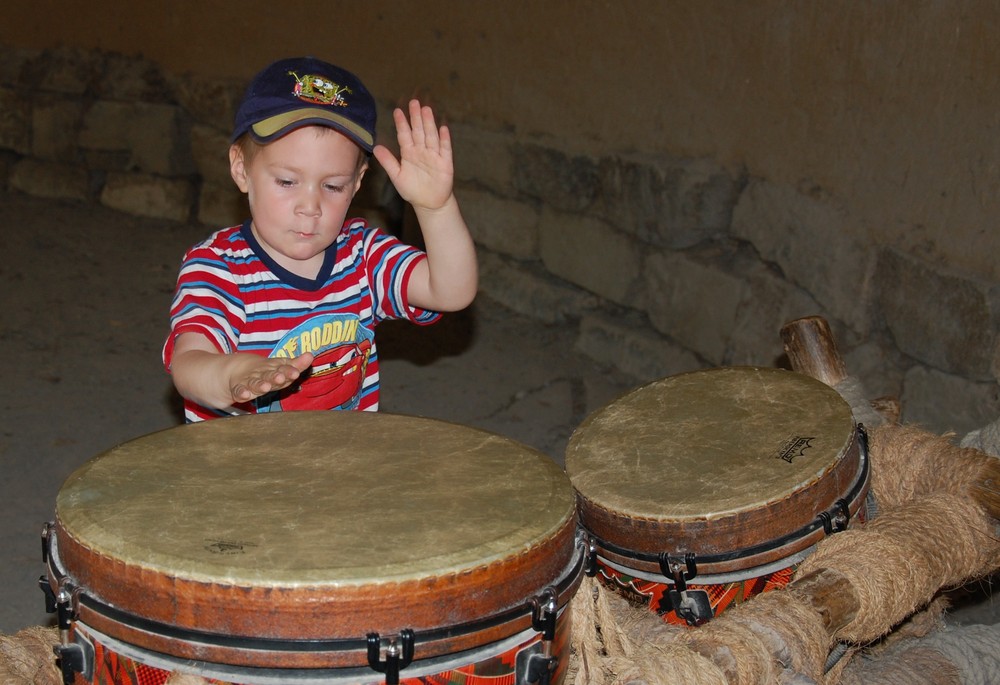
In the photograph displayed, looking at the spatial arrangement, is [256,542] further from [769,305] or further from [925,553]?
[769,305]

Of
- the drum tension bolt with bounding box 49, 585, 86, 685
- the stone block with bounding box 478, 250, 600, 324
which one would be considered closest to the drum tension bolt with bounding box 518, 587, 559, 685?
the drum tension bolt with bounding box 49, 585, 86, 685

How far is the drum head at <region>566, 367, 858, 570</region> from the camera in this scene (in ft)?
4.51

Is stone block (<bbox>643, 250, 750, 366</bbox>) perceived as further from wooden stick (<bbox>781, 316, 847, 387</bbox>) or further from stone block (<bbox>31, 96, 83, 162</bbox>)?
stone block (<bbox>31, 96, 83, 162</bbox>)

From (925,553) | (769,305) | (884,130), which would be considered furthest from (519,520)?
(769,305)

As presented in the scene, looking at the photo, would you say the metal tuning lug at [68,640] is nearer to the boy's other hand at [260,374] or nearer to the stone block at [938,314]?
the boy's other hand at [260,374]

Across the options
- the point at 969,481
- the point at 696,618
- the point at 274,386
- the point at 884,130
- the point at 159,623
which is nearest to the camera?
the point at 159,623

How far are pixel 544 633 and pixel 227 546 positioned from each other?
344 millimetres

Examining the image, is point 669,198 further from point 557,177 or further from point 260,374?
point 260,374

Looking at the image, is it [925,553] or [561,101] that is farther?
[561,101]

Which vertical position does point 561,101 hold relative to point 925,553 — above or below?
above

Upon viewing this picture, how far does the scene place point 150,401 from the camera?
3.57m

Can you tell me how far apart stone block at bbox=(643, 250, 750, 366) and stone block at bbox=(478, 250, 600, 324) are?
38cm

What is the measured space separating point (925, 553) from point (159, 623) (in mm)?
1035

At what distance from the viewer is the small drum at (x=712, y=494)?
4.52 ft
